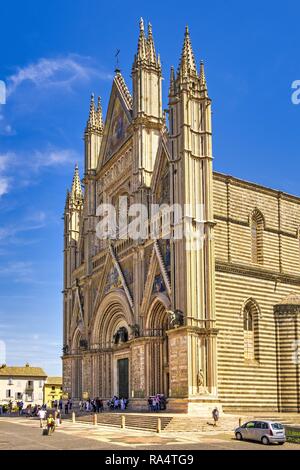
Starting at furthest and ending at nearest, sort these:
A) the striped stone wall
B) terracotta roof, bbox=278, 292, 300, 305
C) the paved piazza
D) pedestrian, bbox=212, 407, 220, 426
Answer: terracotta roof, bbox=278, 292, 300, 305
the striped stone wall
pedestrian, bbox=212, 407, 220, 426
the paved piazza

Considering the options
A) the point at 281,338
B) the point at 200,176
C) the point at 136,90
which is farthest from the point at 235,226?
the point at 136,90

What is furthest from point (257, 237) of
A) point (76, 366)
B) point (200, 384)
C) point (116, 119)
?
point (76, 366)

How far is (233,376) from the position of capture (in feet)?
127

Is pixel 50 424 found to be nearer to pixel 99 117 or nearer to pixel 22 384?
pixel 99 117

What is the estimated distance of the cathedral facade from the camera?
37.9m

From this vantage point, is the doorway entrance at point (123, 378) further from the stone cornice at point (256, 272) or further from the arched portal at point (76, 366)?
the stone cornice at point (256, 272)

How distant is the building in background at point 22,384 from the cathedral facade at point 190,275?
40926 mm

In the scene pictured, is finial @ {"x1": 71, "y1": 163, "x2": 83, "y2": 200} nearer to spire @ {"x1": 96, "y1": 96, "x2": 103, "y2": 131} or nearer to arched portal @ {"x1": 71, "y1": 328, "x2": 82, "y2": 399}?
spire @ {"x1": 96, "y1": 96, "x2": 103, "y2": 131}

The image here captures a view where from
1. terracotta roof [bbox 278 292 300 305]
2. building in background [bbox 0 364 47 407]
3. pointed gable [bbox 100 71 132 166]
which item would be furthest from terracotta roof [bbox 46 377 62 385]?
terracotta roof [bbox 278 292 300 305]

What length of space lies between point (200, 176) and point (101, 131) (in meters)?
21.0

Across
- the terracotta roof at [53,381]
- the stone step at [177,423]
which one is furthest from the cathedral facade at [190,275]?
the terracotta roof at [53,381]

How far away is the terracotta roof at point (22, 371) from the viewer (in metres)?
91.4

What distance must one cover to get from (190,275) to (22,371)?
2439 inches

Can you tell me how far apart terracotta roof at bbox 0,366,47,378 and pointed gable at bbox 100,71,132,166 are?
45348mm
